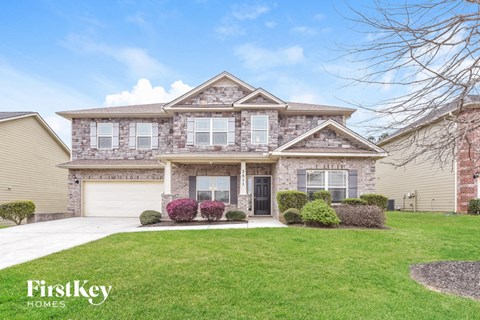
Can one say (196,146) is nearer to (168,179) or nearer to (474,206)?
(168,179)

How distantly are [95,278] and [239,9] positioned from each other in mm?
8753

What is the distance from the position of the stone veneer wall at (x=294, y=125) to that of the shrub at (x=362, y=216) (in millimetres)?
6299

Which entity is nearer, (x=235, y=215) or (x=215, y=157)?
(x=235, y=215)

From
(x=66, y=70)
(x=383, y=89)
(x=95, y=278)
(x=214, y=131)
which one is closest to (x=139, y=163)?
Result: (x=214, y=131)

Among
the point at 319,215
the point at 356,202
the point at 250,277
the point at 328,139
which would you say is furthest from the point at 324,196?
the point at 250,277

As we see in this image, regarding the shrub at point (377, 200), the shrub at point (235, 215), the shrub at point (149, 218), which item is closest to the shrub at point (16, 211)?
the shrub at point (149, 218)

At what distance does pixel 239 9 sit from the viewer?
1007cm

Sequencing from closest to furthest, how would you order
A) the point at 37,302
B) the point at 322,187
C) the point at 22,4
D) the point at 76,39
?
the point at 37,302, the point at 22,4, the point at 322,187, the point at 76,39

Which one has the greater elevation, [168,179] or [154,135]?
[154,135]

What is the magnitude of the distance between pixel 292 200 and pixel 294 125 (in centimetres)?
558

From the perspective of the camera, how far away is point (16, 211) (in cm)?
1414

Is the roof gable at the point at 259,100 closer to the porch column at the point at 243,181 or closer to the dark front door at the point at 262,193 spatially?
the porch column at the point at 243,181

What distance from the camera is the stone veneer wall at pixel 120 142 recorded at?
17.4 meters

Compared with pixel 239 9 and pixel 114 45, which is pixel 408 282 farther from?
pixel 114 45
